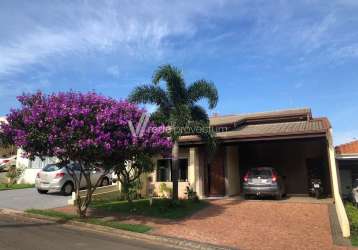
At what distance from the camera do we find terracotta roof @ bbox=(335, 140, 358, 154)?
1790 cm

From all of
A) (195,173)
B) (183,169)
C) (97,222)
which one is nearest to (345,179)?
(195,173)

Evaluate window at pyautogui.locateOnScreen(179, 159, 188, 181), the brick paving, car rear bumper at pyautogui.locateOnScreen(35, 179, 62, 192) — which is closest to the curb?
the brick paving

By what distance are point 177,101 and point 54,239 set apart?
25.6ft

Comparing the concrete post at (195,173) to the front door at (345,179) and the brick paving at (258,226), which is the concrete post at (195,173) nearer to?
the brick paving at (258,226)

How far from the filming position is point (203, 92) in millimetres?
14852

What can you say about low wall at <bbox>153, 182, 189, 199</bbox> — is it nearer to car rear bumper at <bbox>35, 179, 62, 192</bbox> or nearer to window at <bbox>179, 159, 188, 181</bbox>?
window at <bbox>179, 159, 188, 181</bbox>

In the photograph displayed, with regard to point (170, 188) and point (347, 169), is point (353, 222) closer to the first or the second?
point (170, 188)

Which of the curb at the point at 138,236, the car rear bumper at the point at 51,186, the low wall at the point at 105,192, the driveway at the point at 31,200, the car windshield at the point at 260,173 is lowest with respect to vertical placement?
the curb at the point at 138,236

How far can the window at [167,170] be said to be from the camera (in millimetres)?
17938

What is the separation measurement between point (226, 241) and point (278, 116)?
1265 cm

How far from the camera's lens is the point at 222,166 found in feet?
57.9

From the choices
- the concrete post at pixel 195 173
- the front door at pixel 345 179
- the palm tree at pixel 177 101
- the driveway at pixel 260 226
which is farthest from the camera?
the front door at pixel 345 179

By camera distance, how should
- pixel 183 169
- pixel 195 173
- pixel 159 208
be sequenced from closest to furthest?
pixel 159 208
pixel 195 173
pixel 183 169

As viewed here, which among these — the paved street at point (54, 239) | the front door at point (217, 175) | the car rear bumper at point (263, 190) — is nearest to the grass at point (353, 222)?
the car rear bumper at point (263, 190)
